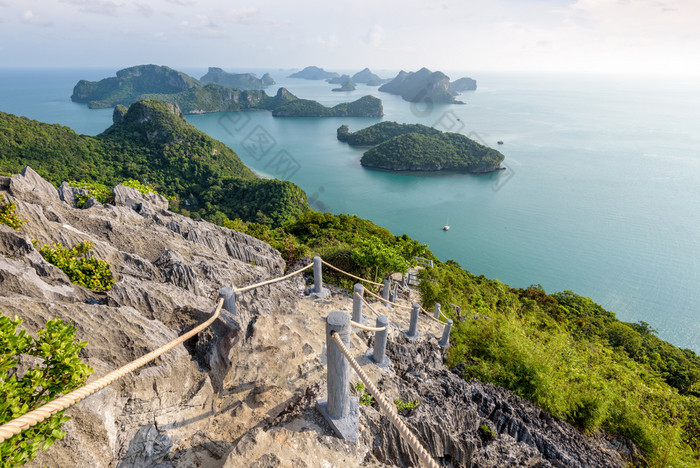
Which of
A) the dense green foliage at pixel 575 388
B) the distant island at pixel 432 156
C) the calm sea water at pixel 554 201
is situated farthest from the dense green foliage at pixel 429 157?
the dense green foliage at pixel 575 388

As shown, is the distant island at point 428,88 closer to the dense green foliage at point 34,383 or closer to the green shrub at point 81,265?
the green shrub at point 81,265

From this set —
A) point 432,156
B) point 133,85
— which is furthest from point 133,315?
point 133,85

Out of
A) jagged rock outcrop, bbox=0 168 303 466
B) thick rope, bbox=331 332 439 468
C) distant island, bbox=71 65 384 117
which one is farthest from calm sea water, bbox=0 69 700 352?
thick rope, bbox=331 332 439 468

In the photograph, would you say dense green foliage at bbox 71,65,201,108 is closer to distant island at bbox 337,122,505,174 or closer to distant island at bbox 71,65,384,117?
distant island at bbox 71,65,384,117

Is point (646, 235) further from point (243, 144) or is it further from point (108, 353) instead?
point (243, 144)

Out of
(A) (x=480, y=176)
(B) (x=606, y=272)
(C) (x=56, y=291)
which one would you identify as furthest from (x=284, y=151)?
(C) (x=56, y=291)

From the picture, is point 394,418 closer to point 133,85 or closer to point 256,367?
point 256,367
